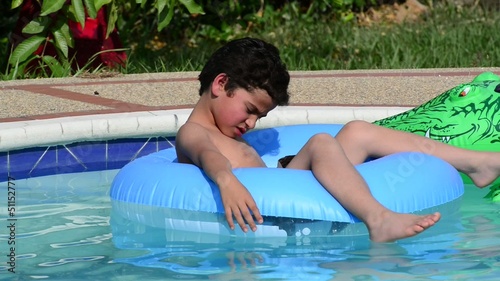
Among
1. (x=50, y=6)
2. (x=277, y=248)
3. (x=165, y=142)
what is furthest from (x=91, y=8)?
(x=277, y=248)

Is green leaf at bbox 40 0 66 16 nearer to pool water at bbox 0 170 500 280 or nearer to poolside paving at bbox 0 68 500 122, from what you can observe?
poolside paving at bbox 0 68 500 122

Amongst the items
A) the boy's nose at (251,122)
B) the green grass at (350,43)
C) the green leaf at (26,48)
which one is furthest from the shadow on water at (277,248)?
the green grass at (350,43)

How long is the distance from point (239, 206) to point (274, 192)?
15cm

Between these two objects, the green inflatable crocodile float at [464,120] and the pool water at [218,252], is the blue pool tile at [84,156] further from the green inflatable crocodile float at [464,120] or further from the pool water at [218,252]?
the green inflatable crocodile float at [464,120]

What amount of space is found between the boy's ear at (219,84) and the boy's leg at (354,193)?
1.46ft

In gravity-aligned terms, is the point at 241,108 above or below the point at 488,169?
above

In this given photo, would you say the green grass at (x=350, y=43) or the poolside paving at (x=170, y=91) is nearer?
the poolside paving at (x=170, y=91)

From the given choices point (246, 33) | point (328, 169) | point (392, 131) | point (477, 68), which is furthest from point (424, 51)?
point (328, 169)

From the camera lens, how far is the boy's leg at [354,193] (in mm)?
3336

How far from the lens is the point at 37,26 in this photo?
6586 millimetres

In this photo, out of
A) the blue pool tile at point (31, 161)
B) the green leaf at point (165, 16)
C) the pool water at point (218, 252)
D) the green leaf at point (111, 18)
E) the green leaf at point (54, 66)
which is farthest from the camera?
the green leaf at point (54, 66)

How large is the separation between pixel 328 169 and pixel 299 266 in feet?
1.46

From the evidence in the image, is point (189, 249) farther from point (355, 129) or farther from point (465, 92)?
point (465, 92)

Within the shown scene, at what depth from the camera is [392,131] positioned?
13.4ft
